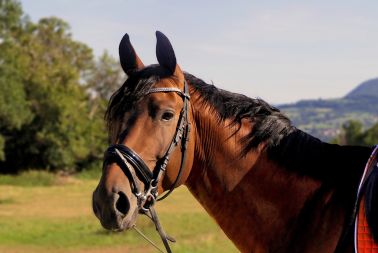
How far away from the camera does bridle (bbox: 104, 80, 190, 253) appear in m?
3.07

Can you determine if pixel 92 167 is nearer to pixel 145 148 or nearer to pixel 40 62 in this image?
pixel 40 62

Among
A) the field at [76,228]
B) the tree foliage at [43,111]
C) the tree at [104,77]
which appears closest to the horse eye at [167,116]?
the field at [76,228]

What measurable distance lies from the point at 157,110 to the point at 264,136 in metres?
A: 0.72

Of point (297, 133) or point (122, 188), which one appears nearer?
point (122, 188)

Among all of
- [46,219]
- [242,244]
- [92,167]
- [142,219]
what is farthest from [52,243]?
[92,167]

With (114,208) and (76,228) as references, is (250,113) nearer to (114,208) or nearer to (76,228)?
(114,208)

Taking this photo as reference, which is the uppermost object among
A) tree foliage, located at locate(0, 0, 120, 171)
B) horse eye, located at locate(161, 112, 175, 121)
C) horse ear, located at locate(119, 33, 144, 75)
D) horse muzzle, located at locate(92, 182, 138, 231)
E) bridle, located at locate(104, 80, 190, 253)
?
horse ear, located at locate(119, 33, 144, 75)

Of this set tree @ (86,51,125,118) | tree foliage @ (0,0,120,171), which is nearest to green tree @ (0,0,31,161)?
tree foliage @ (0,0,120,171)

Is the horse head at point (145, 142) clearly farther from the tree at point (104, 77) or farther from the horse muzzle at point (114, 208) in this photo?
the tree at point (104, 77)

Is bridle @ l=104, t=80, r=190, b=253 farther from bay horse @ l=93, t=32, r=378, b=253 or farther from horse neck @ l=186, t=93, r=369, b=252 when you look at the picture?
horse neck @ l=186, t=93, r=369, b=252

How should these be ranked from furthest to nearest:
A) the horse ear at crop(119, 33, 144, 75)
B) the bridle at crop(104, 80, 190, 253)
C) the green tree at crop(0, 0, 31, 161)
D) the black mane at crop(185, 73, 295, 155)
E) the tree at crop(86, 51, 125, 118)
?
1. the tree at crop(86, 51, 125, 118)
2. the green tree at crop(0, 0, 31, 161)
3. the horse ear at crop(119, 33, 144, 75)
4. the black mane at crop(185, 73, 295, 155)
5. the bridle at crop(104, 80, 190, 253)

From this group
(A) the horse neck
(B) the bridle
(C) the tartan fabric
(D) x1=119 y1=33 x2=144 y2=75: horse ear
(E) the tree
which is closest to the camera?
(C) the tartan fabric

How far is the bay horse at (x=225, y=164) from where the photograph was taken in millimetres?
3100

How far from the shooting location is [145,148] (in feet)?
10.4
